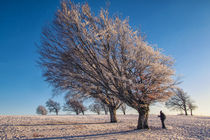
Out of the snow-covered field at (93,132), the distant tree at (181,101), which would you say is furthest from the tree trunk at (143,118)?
the distant tree at (181,101)

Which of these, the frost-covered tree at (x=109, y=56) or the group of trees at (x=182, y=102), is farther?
the group of trees at (x=182, y=102)

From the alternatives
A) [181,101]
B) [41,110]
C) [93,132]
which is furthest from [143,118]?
[41,110]

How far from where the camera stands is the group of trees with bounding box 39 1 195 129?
405 inches

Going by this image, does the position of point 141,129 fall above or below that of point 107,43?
below

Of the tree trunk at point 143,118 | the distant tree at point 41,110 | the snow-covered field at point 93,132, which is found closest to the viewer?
the snow-covered field at point 93,132

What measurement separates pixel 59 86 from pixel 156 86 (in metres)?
9.37

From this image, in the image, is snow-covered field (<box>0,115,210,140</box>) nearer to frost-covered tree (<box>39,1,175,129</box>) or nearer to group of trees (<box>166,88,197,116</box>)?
frost-covered tree (<box>39,1,175,129</box>)

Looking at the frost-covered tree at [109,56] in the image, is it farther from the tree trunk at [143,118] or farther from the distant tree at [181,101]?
the distant tree at [181,101]

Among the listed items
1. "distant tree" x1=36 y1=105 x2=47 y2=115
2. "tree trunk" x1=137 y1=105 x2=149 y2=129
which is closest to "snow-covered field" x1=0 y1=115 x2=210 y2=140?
"tree trunk" x1=137 y1=105 x2=149 y2=129

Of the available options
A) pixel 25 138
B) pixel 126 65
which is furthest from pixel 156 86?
pixel 25 138

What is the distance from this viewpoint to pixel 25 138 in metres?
8.92

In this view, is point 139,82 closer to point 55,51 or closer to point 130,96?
point 130,96

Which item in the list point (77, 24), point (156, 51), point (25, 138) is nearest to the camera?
point (25, 138)

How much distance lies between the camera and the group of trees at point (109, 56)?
10281 mm
